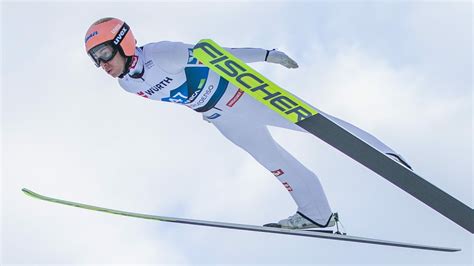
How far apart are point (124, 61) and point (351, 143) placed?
→ 1988 mm

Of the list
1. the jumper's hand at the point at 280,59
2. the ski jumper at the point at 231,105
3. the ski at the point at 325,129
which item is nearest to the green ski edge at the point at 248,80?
the ski at the point at 325,129

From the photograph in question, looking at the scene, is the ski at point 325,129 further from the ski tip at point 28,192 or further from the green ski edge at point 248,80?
the ski tip at point 28,192

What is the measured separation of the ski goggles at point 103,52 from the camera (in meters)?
5.97

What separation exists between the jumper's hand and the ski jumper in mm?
69

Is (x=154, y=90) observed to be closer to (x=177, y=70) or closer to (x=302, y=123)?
(x=177, y=70)

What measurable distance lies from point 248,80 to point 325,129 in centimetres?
75

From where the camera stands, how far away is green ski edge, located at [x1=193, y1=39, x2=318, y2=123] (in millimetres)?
5449

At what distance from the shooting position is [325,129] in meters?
5.77

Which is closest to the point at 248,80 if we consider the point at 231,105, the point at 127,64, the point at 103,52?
the point at 231,105

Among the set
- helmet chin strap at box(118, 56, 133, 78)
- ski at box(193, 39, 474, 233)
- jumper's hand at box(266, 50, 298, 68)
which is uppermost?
jumper's hand at box(266, 50, 298, 68)

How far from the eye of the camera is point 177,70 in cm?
612

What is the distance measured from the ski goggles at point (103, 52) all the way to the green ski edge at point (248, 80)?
885 millimetres

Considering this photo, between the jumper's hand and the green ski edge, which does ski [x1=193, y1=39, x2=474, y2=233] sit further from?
the jumper's hand

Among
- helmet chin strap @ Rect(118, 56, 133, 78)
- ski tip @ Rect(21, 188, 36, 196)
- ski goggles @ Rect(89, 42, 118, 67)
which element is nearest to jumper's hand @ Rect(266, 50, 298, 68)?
helmet chin strap @ Rect(118, 56, 133, 78)
